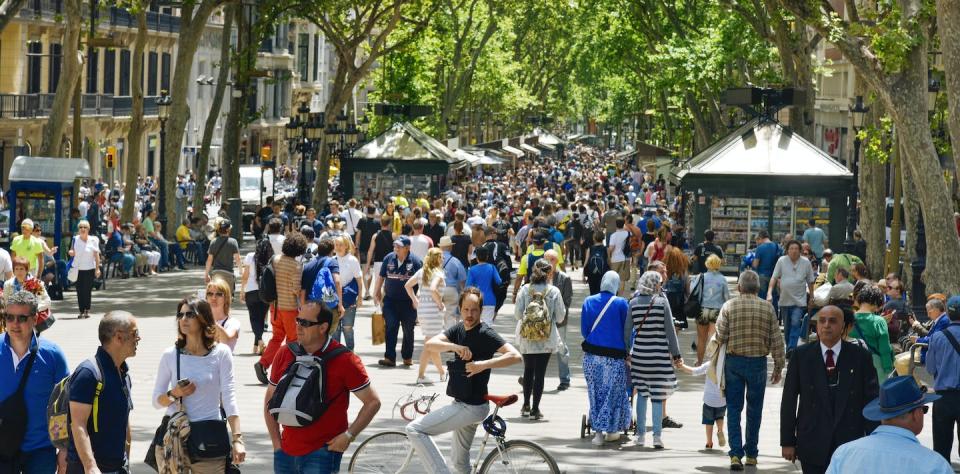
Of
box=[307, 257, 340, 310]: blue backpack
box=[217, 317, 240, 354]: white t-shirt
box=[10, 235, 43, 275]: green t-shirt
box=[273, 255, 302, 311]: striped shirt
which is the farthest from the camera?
box=[10, 235, 43, 275]: green t-shirt

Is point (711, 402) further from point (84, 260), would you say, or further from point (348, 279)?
point (84, 260)

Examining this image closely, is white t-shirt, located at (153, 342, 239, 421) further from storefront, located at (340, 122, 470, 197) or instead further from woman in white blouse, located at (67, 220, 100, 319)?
storefront, located at (340, 122, 470, 197)

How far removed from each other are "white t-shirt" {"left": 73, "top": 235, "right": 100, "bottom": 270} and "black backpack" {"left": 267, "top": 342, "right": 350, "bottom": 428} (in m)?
14.4

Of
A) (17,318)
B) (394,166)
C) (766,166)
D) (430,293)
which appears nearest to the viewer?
(17,318)

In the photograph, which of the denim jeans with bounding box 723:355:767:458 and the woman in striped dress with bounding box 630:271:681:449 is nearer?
the denim jeans with bounding box 723:355:767:458

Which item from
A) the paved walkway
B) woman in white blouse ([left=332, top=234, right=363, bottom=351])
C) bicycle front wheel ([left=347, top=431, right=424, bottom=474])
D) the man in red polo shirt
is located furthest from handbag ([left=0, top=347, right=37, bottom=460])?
woman in white blouse ([left=332, top=234, right=363, bottom=351])

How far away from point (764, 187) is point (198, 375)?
75.8 ft

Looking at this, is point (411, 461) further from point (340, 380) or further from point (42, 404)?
point (42, 404)

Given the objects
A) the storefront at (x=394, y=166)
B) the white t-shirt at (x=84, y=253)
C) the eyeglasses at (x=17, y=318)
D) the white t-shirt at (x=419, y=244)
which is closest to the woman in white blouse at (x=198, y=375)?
the eyeglasses at (x=17, y=318)

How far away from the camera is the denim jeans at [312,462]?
315 inches

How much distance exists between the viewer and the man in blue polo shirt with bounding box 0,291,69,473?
8180 millimetres

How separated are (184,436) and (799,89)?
2353 centimetres

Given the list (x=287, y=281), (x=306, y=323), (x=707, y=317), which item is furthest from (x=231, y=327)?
(x=707, y=317)

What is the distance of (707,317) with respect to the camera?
17516 mm
